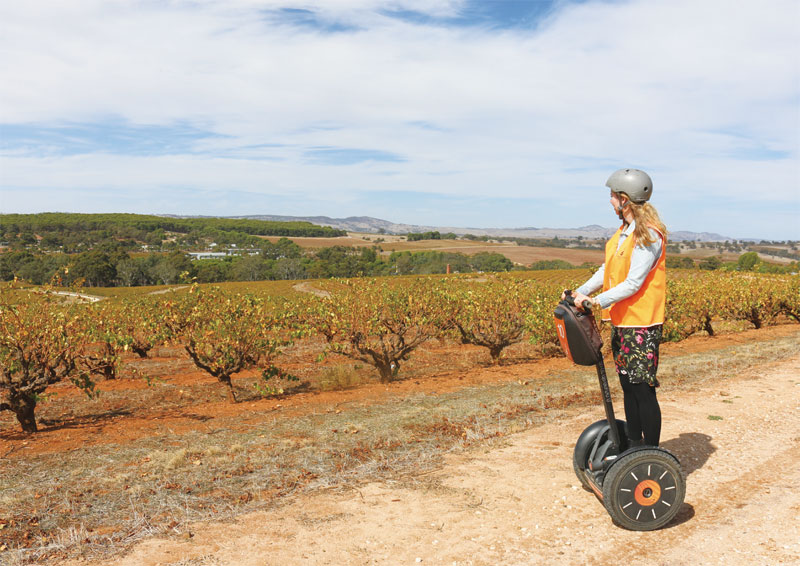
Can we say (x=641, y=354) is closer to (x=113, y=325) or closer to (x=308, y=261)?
(x=113, y=325)

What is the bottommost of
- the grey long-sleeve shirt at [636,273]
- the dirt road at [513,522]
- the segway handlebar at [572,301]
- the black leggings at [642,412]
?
the dirt road at [513,522]

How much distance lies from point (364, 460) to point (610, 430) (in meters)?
2.51

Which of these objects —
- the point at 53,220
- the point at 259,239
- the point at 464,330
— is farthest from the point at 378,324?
the point at 53,220

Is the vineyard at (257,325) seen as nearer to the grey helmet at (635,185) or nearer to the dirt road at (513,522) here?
the dirt road at (513,522)

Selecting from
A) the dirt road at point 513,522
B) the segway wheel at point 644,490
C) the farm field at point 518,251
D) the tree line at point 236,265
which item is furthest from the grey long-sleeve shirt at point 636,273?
the farm field at point 518,251

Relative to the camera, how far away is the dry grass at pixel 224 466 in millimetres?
4176

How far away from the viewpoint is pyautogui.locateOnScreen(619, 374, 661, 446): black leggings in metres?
4.07

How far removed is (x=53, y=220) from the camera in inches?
6319

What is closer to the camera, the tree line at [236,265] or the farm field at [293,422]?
the farm field at [293,422]

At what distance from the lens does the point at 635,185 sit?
394 cm

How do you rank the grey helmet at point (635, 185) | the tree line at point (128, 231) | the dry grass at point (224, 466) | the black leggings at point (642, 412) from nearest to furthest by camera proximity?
the grey helmet at point (635, 185) < the black leggings at point (642, 412) < the dry grass at point (224, 466) < the tree line at point (128, 231)

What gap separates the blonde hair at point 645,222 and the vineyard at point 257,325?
743 cm

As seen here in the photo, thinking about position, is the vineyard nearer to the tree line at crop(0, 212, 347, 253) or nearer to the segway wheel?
the segway wheel

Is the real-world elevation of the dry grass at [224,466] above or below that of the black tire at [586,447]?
below
